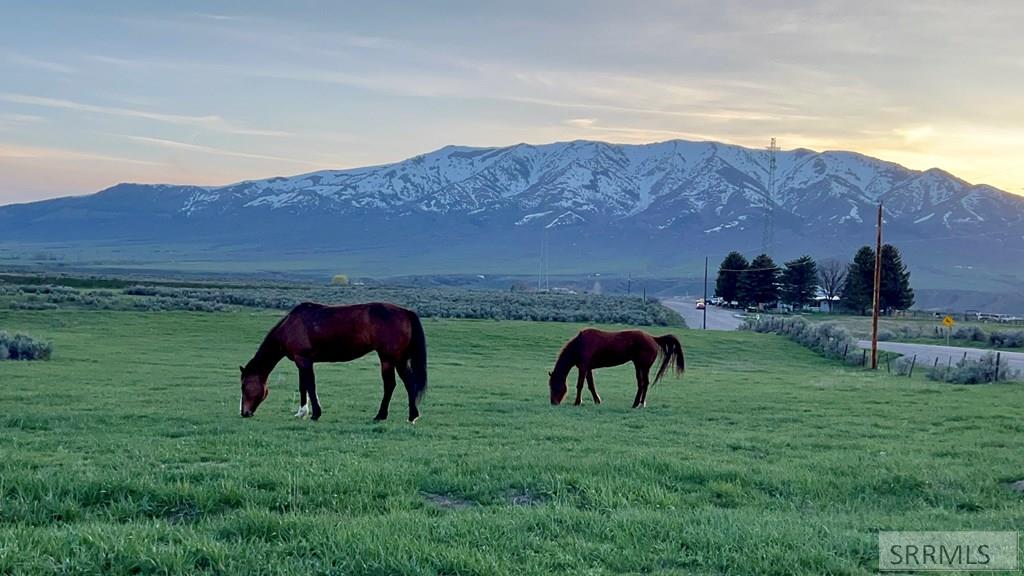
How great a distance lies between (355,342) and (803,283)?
90789 millimetres

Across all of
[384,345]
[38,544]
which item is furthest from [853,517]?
[384,345]

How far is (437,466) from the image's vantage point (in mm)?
9008

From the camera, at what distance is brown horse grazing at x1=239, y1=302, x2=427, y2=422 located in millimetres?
14172

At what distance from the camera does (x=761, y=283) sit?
94.7 m

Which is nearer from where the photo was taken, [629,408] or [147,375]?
[629,408]

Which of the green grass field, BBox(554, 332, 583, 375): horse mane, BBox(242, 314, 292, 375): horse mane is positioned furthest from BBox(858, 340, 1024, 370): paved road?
BBox(242, 314, 292, 375): horse mane

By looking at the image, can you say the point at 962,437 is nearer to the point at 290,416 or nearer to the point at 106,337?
the point at 290,416

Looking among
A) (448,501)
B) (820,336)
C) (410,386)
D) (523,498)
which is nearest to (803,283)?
(820,336)

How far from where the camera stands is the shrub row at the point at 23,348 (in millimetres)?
27897

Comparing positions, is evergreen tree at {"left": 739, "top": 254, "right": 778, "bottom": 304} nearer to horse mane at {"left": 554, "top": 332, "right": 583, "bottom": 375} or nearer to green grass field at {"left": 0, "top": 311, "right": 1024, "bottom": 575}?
green grass field at {"left": 0, "top": 311, "right": 1024, "bottom": 575}

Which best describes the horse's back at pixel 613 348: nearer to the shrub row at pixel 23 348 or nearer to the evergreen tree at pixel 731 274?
the shrub row at pixel 23 348

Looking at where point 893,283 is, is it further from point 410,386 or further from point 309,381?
point 309,381

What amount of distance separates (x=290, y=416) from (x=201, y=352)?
2169cm

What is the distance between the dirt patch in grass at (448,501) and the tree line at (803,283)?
3294 inches
